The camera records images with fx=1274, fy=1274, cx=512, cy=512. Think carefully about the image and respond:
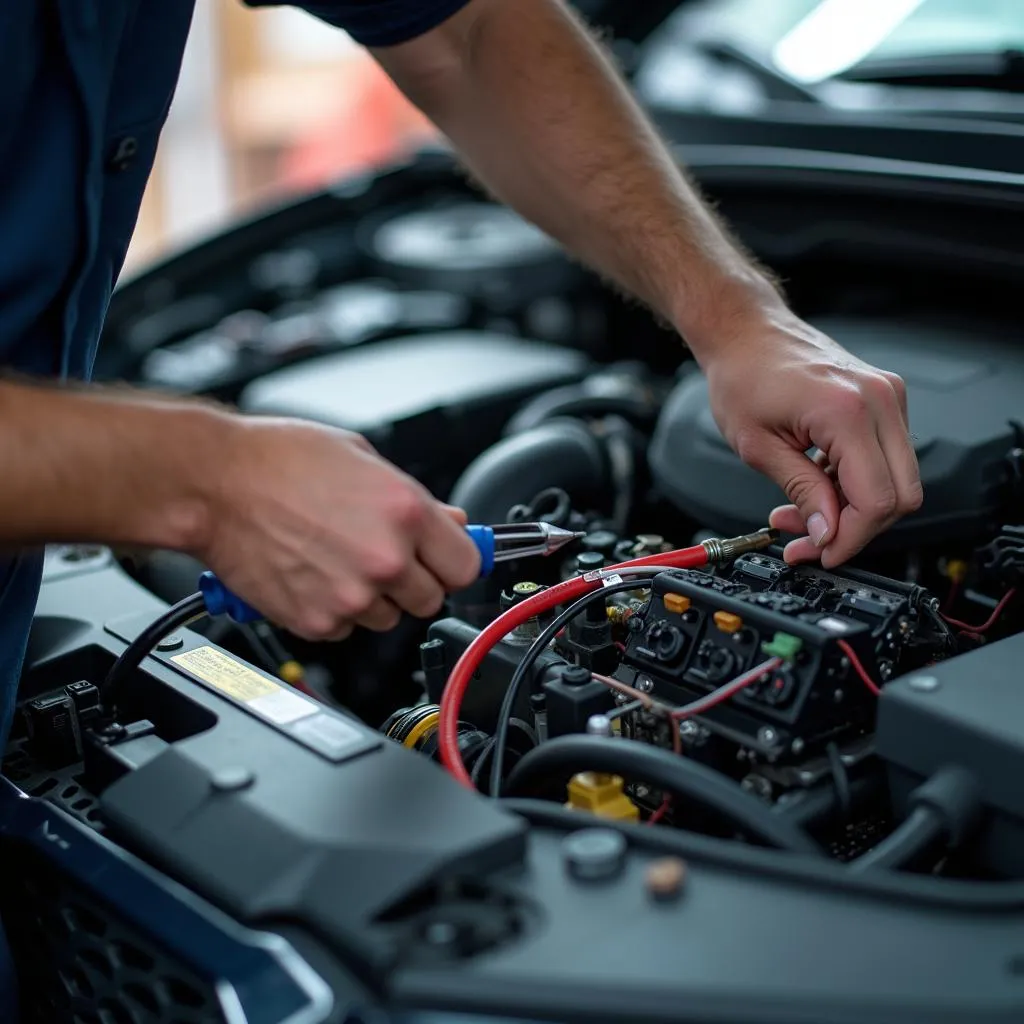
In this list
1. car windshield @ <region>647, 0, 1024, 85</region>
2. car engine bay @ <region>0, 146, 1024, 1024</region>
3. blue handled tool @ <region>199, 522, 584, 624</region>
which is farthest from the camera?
car windshield @ <region>647, 0, 1024, 85</region>

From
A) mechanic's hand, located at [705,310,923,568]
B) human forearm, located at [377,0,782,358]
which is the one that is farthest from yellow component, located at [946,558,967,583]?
human forearm, located at [377,0,782,358]

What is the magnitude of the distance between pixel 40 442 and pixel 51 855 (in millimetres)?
303

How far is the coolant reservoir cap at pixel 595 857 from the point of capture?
733mm

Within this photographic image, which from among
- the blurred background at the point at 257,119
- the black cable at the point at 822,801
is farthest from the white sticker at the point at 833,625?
the blurred background at the point at 257,119

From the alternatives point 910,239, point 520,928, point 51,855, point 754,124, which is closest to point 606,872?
point 520,928

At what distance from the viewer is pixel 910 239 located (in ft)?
5.04

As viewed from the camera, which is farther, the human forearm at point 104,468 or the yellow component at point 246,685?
the yellow component at point 246,685

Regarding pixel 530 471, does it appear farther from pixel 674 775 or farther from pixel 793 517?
pixel 674 775

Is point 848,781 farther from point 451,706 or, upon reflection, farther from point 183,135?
point 183,135

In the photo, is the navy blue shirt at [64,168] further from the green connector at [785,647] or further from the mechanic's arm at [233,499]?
the green connector at [785,647]

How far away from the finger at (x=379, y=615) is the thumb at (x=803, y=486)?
15.0 inches

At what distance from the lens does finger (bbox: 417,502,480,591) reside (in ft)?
2.68

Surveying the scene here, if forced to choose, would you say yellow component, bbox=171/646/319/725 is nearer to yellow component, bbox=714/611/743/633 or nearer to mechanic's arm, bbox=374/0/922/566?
yellow component, bbox=714/611/743/633

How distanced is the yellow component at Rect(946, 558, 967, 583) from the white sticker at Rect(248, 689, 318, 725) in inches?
24.3
